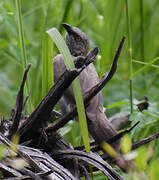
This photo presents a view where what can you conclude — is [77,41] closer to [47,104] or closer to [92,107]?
[92,107]

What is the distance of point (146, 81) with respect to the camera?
12.7ft

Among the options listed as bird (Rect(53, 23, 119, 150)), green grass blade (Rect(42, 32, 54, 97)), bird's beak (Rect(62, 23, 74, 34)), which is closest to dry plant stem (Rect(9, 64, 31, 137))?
green grass blade (Rect(42, 32, 54, 97))

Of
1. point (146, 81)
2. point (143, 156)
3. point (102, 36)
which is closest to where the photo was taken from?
point (143, 156)

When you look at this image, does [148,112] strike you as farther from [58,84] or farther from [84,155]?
[58,84]

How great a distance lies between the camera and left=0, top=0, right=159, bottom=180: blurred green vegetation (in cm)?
278

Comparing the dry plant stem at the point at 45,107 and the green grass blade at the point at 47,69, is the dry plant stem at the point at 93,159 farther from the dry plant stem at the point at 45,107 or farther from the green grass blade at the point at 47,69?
the green grass blade at the point at 47,69

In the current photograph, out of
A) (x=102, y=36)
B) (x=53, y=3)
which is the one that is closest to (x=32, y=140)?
(x=53, y=3)

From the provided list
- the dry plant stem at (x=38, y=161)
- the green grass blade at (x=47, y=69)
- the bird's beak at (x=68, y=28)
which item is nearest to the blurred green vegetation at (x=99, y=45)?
the bird's beak at (x=68, y=28)

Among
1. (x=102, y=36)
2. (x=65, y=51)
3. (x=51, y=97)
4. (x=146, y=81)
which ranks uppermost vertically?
(x=65, y=51)

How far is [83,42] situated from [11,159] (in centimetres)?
96

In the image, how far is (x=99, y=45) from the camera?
333 centimetres

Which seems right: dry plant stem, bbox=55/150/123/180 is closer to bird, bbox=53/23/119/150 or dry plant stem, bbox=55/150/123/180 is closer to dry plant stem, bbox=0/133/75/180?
dry plant stem, bbox=0/133/75/180

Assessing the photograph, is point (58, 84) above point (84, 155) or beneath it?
above

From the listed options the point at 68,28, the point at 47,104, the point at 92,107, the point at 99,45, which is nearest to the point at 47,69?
the point at 47,104
